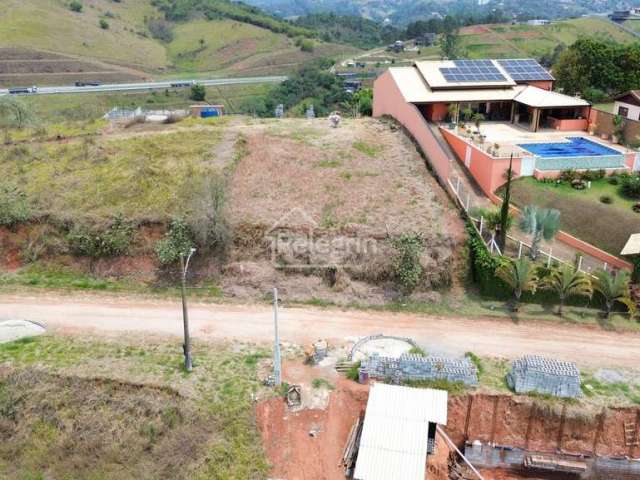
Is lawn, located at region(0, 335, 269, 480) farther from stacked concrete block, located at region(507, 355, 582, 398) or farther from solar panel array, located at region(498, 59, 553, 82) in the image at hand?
solar panel array, located at region(498, 59, 553, 82)

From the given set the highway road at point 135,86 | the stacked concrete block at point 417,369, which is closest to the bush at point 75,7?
the highway road at point 135,86

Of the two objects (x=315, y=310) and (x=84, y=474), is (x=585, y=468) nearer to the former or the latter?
(x=315, y=310)

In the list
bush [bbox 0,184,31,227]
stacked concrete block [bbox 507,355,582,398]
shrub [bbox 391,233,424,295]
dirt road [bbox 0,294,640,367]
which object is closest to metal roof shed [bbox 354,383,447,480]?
stacked concrete block [bbox 507,355,582,398]

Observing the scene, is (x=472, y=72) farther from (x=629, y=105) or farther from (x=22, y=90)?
(x=22, y=90)

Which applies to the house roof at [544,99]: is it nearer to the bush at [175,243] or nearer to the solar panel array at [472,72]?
the solar panel array at [472,72]

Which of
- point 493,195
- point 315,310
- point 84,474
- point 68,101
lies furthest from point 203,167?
point 68,101

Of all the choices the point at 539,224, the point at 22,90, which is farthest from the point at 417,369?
the point at 22,90
